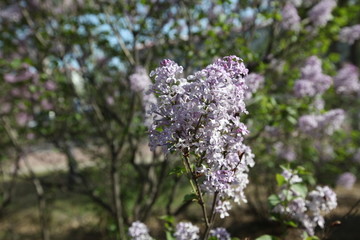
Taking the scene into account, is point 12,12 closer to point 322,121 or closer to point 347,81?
point 322,121

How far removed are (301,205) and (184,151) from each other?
1208 millimetres

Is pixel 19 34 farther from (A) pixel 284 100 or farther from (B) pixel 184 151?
(B) pixel 184 151

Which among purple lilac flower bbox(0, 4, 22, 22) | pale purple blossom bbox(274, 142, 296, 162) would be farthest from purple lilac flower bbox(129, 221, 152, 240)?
purple lilac flower bbox(0, 4, 22, 22)

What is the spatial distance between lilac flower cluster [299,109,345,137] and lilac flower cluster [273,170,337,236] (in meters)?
1.74

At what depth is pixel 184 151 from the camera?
5.14 feet

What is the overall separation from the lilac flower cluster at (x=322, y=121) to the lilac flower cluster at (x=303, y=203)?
174cm

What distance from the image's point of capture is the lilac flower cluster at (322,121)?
4008mm

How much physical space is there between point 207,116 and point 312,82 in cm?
297

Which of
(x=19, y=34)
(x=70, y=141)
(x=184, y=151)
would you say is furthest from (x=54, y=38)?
(x=184, y=151)

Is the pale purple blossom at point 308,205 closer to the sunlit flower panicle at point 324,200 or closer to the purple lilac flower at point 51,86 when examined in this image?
the sunlit flower panicle at point 324,200

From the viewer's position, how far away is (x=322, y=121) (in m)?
4.16

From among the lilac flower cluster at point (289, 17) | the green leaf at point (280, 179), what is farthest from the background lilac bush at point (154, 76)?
the green leaf at point (280, 179)

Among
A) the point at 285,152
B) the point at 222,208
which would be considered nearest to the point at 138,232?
the point at 222,208

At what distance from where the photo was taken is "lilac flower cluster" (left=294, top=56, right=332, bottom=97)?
391 cm
